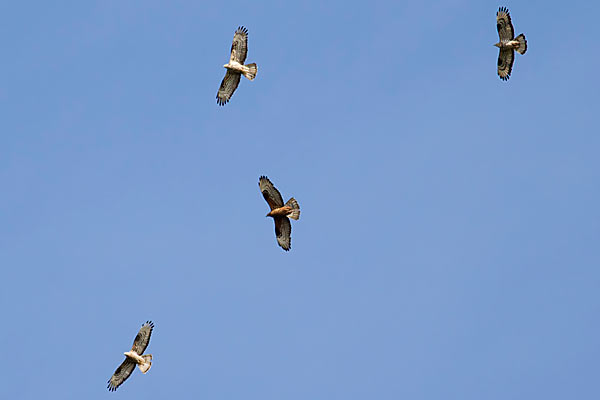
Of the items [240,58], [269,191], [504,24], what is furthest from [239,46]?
[504,24]

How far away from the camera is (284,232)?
3966 cm

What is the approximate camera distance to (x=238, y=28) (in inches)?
1564

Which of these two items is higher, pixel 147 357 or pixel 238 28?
pixel 238 28

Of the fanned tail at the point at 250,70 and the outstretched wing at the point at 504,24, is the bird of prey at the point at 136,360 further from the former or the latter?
the outstretched wing at the point at 504,24

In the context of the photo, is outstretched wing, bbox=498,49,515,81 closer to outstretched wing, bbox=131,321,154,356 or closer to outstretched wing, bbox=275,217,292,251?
outstretched wing, bbox=275,217,292,251

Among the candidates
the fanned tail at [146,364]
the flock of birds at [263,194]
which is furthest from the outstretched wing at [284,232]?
the fanned tail at [146,364]

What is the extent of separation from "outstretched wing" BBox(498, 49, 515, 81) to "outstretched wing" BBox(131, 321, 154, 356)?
585 inches

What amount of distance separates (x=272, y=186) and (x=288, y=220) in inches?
50.9

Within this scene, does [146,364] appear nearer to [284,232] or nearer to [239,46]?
[284,232]

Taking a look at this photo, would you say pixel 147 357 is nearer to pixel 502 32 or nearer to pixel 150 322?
pixel 150 322

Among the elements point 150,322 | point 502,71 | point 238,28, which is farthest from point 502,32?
point 150,322

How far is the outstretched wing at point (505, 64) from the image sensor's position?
4244 centimetres

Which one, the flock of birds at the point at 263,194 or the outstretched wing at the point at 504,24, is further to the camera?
the outstretched wing at the point at 504,24

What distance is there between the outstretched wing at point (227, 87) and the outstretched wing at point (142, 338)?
7.68 metres
